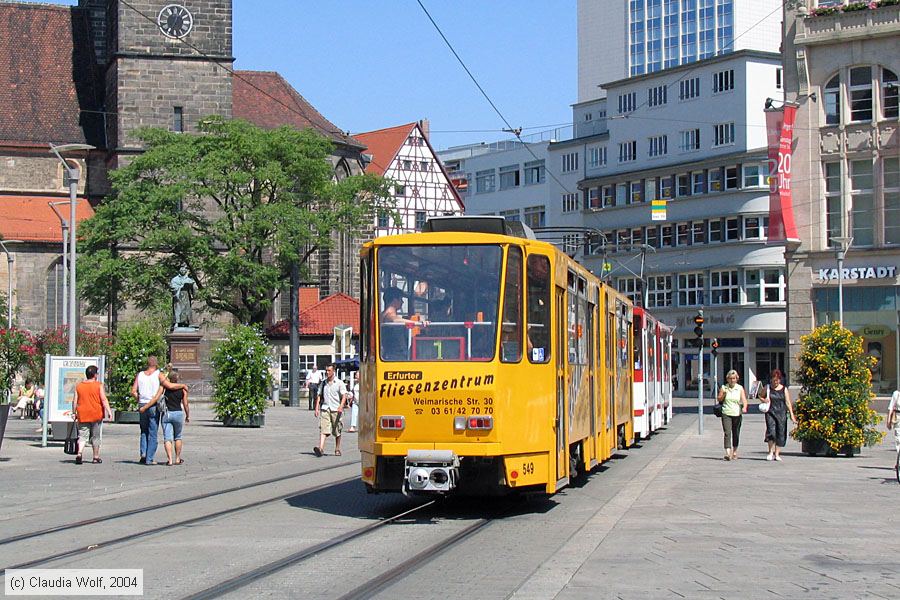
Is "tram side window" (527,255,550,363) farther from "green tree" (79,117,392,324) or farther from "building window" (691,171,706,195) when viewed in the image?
"building window" (691,171,706,195)

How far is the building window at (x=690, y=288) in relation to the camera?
77.0 meters

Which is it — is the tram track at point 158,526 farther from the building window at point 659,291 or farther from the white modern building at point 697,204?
the building window at point 659,291

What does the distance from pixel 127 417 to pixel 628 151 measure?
167 feet

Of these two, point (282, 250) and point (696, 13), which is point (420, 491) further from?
point (696, 13)

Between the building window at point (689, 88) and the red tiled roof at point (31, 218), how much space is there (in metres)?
34.0

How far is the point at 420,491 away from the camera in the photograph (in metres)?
14.4

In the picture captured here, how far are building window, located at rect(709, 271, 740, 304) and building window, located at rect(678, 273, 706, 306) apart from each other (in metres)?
0.85

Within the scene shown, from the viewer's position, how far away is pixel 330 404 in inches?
1062

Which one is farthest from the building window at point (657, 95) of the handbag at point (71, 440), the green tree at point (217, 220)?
the handbag at point (71, 440)

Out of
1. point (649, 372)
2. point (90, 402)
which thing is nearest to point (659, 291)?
point (649, 372)

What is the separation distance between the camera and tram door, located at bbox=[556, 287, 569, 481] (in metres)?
15.5

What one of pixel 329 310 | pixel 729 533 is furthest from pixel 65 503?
pixel 329 310

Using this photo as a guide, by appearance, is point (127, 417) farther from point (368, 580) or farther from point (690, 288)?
point (690, 288)

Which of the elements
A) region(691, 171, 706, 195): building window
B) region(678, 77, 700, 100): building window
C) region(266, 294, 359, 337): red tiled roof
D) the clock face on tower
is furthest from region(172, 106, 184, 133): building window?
region(678, 77, 700, 100): building window
